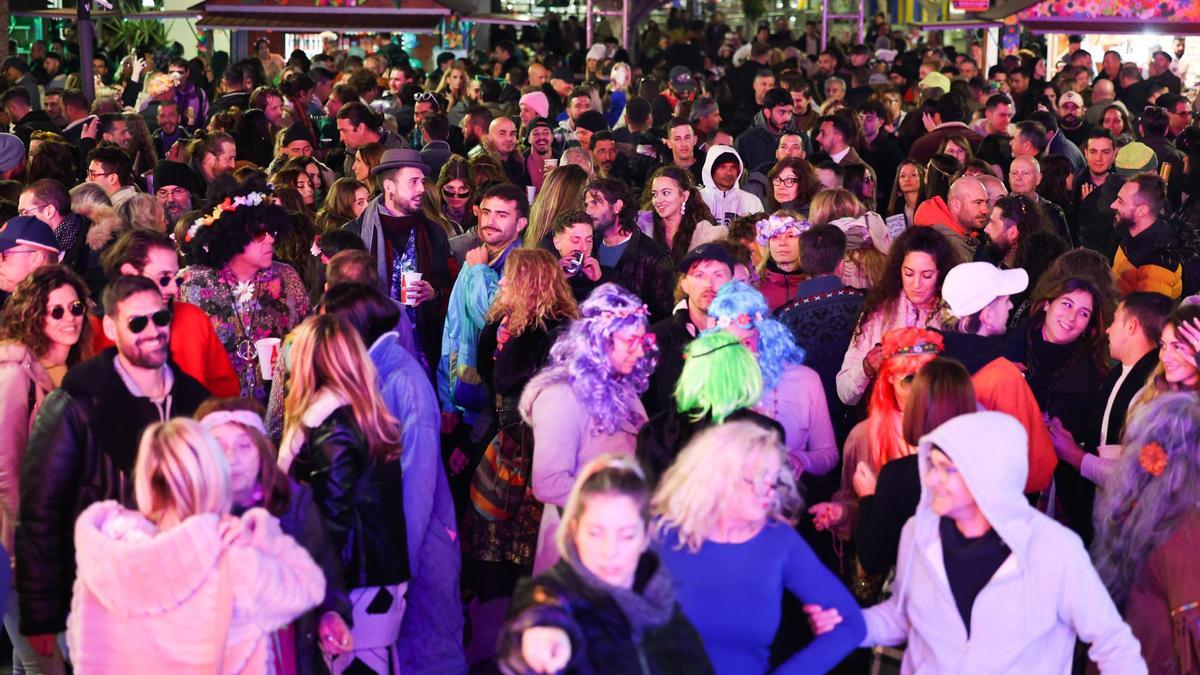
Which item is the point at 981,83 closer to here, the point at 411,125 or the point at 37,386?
the point at 411,125

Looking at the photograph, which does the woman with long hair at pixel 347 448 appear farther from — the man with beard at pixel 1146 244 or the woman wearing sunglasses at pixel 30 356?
the man with beard at pixel 1146 244

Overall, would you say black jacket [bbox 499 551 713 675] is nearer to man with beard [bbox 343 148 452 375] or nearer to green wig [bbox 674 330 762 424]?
green wig [bbox 674 330 762 424]

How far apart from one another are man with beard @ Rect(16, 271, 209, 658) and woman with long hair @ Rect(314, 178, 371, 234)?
3540 millimetres

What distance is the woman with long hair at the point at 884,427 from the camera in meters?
4.88

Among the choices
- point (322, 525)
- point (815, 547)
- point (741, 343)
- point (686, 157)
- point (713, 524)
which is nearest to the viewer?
point (713, 524)

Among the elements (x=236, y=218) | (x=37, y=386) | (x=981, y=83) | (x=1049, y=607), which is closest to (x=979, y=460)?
(x=1049, y=607)

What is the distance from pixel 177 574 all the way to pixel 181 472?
0.24 meters

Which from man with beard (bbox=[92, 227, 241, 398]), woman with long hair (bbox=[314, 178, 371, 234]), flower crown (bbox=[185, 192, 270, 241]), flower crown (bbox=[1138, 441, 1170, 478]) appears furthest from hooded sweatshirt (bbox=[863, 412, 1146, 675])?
woman with long hair (bbox=[314, 178, 371, 234])

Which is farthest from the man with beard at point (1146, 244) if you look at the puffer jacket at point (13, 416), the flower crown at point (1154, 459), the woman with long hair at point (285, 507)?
the puffer jacket at point (13, 416)

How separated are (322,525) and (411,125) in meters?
9.59

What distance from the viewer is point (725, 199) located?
9062 millimetres

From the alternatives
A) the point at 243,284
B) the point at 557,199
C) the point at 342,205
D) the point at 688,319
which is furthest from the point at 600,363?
the point at 342,205

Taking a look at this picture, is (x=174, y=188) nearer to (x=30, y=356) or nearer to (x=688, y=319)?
(x=30, y=356)

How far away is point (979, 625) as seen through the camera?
392 centimetres
